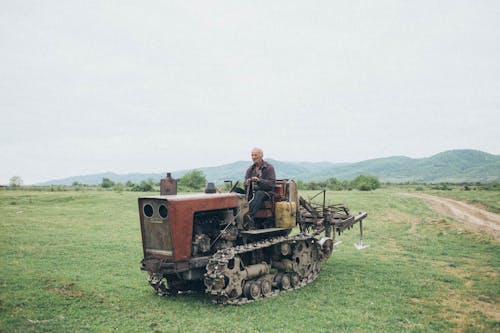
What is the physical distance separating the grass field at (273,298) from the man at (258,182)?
2.38 meters

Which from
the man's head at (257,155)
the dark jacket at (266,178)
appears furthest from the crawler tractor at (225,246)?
the man's head at (257,155)

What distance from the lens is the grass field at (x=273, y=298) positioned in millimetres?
8828

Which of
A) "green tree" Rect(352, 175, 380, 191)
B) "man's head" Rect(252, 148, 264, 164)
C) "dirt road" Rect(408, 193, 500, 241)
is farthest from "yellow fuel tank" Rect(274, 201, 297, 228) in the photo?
"green tree" Rect(352, 175, 380, 191)

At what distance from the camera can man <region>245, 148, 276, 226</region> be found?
456 inches

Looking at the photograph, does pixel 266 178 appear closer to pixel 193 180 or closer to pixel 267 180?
pixel 267 180

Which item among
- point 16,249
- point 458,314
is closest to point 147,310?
point 458,314

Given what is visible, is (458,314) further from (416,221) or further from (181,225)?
(416,221)

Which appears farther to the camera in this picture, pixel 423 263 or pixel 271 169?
pixel 423 263

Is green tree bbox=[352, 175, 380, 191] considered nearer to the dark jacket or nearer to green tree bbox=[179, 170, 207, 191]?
green tree bbox=[179, 170, 207, 191]

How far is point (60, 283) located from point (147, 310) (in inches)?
138

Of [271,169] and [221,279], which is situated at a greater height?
[271,169]

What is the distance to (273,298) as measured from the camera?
10.7m

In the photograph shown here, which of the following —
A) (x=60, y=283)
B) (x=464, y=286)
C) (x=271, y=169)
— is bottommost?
(x=464, y=286)

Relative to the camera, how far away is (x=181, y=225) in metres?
9.91
